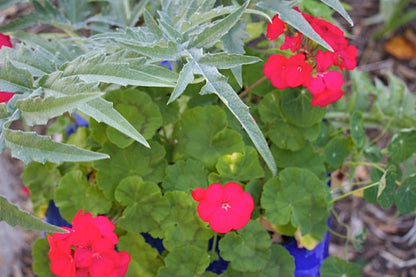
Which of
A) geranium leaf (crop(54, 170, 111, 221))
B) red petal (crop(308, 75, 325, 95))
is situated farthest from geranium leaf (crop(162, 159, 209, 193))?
red petal (crop(308, 75, 325, 95))

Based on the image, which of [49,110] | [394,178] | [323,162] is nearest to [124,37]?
[49,110]

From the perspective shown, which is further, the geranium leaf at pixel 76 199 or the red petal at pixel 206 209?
the geranium leaf at pixel 76 199

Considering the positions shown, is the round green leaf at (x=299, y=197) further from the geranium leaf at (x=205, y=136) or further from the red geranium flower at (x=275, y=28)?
the red geranium flower at (x=275, y=28)

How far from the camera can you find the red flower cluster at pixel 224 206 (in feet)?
2.85

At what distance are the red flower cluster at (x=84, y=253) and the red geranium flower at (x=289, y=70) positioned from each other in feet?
1.29

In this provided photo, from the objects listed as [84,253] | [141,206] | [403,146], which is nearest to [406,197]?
[403,146]

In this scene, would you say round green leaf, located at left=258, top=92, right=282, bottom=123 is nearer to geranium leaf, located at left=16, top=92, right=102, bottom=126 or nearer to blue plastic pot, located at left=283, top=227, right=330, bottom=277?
blue plastic pot, located at left=283, top=227, right=330, bottom=277

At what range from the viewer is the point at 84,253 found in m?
0.82

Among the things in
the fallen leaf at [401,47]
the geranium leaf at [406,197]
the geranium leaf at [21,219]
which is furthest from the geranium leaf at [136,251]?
→ the fallen leaf at [401,47]

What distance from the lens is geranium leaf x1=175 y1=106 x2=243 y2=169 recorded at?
1.02 meters

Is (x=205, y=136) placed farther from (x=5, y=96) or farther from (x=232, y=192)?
(x=5, y=96)

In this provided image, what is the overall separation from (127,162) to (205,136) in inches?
6.0

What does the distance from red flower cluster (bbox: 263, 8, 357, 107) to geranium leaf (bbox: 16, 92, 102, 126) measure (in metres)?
0.37

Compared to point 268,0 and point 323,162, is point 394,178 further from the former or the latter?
point 268,0
